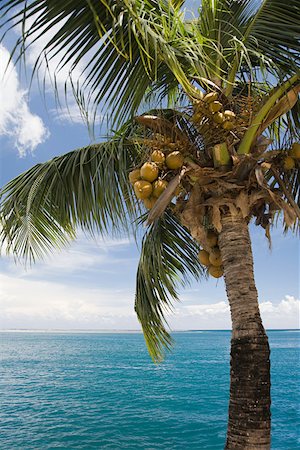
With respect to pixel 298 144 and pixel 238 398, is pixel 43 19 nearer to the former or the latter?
pixel 298 144

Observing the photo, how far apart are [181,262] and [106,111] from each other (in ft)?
9.23

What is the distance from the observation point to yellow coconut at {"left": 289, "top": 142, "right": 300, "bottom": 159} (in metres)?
3.83

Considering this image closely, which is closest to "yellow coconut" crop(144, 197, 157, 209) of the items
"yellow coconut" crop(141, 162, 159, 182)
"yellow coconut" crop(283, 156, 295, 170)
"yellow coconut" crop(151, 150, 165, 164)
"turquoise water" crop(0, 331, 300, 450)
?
"yellow coconut" crop(141, 162, 159, 182)

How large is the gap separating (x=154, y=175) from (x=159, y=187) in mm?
102

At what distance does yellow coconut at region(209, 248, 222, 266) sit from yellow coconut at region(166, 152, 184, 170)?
0.85m

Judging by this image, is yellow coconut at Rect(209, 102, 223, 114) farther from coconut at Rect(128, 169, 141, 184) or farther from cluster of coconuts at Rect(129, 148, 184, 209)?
coconut at Rect(128, 169, 141, 184)

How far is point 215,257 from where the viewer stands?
395 cm

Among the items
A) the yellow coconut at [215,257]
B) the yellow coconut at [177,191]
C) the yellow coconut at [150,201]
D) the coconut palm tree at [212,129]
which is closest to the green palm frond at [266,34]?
the coconut palm tree at [212,129]

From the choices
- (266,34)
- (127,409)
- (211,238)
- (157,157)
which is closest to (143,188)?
(157,157)

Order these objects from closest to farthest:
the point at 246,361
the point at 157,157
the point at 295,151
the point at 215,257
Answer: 1. the point at 246,361
2. the point at 157,157
3. the point at 295,151
4. the point at 215,257

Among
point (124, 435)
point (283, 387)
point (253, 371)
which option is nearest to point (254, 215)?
point (253, 371)

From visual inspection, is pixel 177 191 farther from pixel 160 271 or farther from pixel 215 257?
pixel 160 271

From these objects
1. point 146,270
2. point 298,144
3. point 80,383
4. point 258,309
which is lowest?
point 80,383

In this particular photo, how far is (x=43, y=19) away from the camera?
2980mm
